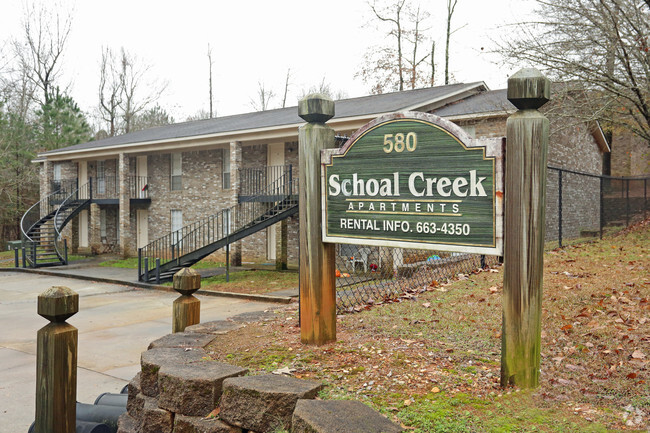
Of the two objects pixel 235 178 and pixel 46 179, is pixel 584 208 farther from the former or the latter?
pixel 46 179

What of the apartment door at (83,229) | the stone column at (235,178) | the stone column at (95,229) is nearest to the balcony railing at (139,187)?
the stone column at (95,229)

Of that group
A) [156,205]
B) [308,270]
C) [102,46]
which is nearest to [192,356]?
[308,270]

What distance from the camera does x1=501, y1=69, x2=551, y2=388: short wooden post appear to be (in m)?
3.29

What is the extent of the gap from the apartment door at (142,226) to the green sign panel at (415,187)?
20425 millimetres

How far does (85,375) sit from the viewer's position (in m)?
6.27

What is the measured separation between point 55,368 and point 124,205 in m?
19.6

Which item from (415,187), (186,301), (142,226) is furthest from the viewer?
(142,226)

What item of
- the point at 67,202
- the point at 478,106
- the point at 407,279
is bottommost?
the point at 407,279

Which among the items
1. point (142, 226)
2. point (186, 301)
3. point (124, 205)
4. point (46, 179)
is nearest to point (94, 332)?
point (186, 301)

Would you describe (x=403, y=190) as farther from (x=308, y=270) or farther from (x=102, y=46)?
(x=102, y=46)

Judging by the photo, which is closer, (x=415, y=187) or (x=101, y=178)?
(x=415, y=187)

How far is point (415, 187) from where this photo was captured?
12.8 ft

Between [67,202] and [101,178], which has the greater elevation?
[101,178]

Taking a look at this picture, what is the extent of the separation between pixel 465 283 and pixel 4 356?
668 cm
